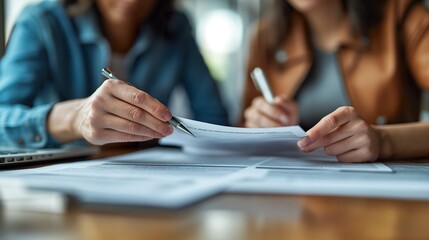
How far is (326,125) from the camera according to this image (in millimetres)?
645

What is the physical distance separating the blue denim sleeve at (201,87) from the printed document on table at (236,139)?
1.64 feet

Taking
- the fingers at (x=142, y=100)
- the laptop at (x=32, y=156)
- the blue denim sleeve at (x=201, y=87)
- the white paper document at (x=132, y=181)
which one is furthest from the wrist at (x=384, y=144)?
the blue denim sleeve at (x=201, y=87)

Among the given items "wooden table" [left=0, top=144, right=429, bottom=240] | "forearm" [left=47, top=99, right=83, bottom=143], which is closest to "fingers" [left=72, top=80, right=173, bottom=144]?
"forearm" [left=47, top=99, right=83, bottom=143]

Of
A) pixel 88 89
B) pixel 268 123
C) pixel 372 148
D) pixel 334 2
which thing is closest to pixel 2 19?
pixel 88 89

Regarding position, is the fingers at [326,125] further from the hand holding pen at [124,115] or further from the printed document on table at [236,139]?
the hand holding pen at [124,115]

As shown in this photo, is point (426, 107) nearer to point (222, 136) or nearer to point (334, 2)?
point (334, 2)

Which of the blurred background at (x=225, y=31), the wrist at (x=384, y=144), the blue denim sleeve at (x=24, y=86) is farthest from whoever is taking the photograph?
the blurred background at (x=225, y=31)

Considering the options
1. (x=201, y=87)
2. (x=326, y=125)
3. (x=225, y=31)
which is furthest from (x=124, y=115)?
(x=225, y=31)

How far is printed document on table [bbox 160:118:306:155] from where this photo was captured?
2.05ft

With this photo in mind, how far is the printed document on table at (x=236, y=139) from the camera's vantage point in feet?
2.05

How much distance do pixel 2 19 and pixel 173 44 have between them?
46 centimetres

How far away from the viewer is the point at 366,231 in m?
Result: 0.35

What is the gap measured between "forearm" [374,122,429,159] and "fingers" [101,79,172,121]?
0.34 meters

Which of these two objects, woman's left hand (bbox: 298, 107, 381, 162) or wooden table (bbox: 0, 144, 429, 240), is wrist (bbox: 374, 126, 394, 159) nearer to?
woman's left hand (bbox: 298, 107, 381, 162)
